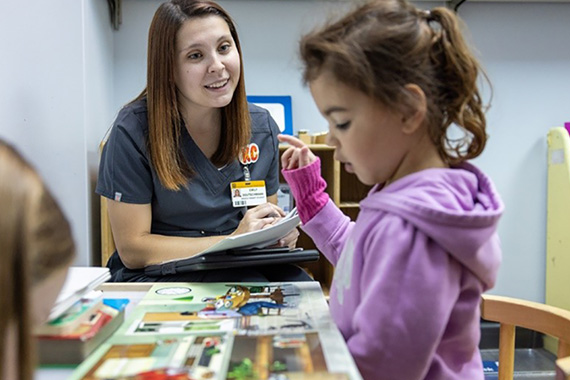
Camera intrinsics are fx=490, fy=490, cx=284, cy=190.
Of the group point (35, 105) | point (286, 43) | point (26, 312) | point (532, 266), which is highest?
point (286, 43)

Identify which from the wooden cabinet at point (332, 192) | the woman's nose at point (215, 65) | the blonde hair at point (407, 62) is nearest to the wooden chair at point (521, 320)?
the blonde hair at point (407, 62)

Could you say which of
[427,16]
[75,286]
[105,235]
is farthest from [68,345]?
[105,235]

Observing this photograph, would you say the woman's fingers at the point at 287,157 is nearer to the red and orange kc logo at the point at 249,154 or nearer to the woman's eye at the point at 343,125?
the woman's eye at the point at 343,125

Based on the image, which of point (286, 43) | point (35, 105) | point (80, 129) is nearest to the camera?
point (35, 105)

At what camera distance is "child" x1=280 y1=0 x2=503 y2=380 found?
1.90ft

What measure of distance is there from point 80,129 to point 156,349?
4.75 ft

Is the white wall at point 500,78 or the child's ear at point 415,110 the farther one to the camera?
the white wall at point 500,78

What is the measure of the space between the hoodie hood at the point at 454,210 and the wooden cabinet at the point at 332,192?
1486 millimetres

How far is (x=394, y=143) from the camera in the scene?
2.21 feet

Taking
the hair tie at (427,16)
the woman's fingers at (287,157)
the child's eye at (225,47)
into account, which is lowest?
the woman's fingers at (287,157)

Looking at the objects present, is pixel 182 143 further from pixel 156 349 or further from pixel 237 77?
pixel 156 349

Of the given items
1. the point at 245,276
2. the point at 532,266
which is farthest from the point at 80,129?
the point at 532,266

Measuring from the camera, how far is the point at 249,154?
146 cm

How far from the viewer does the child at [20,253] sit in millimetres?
372
